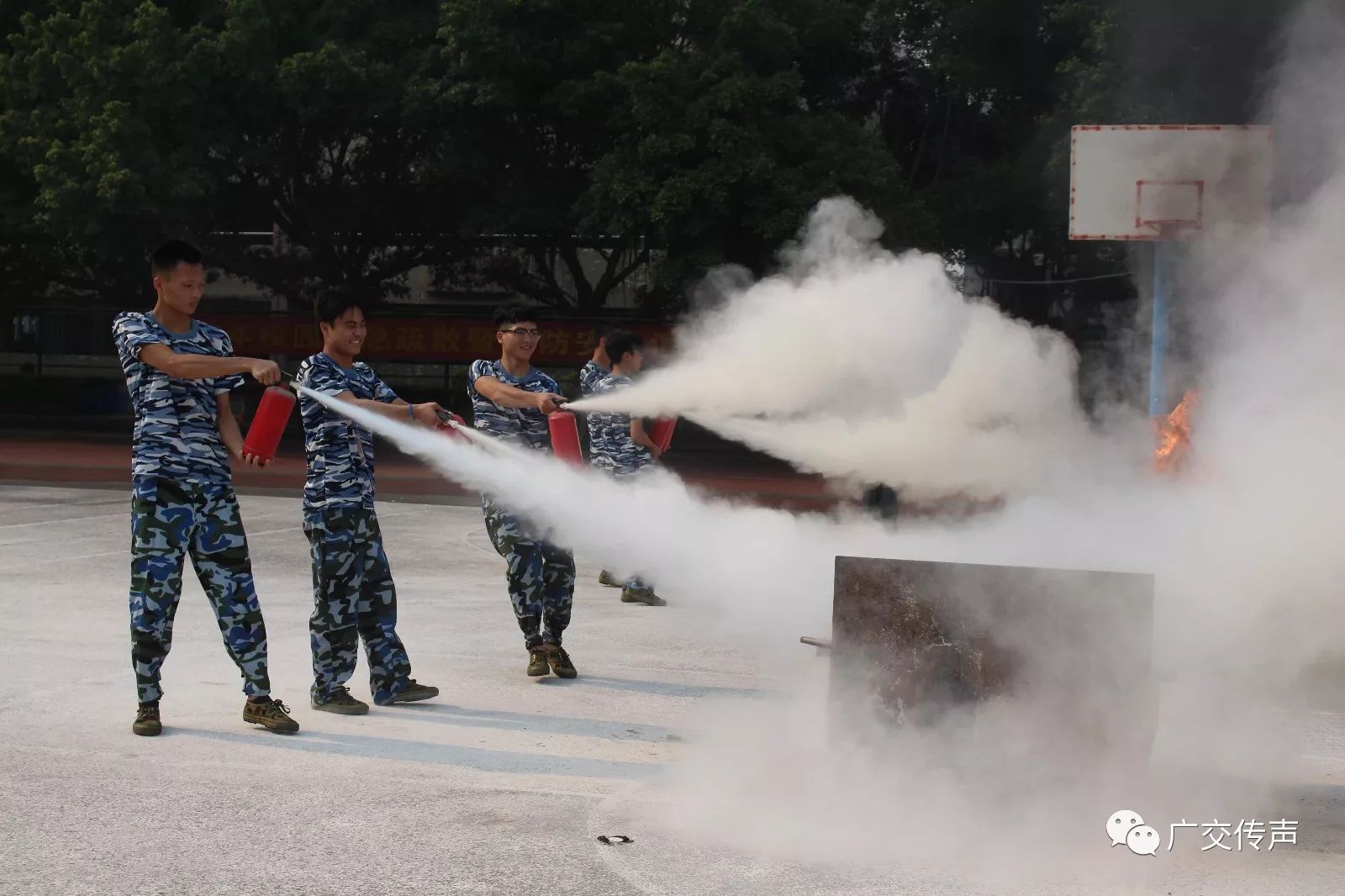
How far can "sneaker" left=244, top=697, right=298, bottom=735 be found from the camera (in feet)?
20.0

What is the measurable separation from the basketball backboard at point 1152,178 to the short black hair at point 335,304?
8396 mm

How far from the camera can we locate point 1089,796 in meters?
5.09

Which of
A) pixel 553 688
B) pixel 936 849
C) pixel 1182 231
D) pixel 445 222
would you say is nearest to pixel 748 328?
pixel 553 688

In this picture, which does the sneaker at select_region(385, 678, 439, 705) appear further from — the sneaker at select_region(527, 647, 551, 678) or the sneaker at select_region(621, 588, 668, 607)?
the sneaker at select_region(621, 588, 668, 607)

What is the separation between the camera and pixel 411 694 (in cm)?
672

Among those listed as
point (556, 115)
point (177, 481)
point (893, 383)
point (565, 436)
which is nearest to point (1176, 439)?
point (893, 383)

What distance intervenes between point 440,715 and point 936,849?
2.58 meters

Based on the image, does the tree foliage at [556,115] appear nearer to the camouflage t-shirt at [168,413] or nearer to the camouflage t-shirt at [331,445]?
the camouflage t-shirt at [331,445]

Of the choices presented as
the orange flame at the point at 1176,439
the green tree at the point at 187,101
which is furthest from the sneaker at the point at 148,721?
the green tree at the point at 187,101

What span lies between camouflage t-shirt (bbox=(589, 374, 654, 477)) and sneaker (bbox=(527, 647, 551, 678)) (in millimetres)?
2611

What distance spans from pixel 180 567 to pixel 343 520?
2.35ft

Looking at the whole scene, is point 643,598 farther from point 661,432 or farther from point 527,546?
point 527,546

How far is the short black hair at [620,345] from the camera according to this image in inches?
377

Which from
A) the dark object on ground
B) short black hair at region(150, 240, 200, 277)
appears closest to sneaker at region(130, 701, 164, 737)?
short black hair at region(150, 240, 200, 277)
